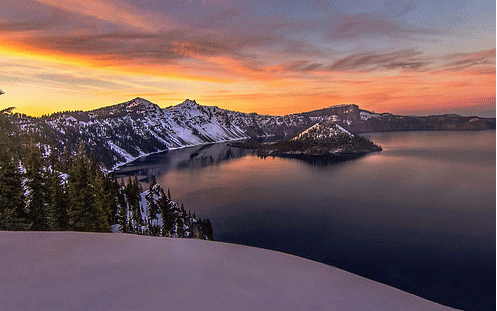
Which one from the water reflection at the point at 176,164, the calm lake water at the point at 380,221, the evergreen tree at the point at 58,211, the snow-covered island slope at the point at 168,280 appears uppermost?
the snow-covered island slope at the point at 168,280

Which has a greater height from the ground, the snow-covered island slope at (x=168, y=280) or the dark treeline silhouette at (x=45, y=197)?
the snow-covered island slope at (x=168, y=280)

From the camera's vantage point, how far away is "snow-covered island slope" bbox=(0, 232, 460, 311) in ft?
8.33

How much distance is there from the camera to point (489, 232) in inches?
1666

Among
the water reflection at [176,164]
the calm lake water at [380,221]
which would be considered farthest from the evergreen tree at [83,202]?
the water reflection at [176,164]

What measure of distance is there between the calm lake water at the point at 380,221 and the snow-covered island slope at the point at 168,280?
33792mm

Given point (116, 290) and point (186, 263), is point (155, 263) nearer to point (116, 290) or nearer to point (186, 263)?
point (186, 263)

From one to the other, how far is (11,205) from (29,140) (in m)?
5.22

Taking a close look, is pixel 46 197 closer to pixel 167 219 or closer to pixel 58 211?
pixel 58 211

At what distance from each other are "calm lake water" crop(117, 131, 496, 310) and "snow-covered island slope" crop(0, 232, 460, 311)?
33792 millimetres

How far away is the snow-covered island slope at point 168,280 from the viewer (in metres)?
2.54

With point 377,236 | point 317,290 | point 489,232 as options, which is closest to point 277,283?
point 317,290

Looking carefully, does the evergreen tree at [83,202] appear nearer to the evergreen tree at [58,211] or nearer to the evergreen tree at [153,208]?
the evergreen tree at [58,211]

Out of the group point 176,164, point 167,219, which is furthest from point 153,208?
point 176,164

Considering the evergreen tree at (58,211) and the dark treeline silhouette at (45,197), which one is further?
the evergreen tree at (58,211)
